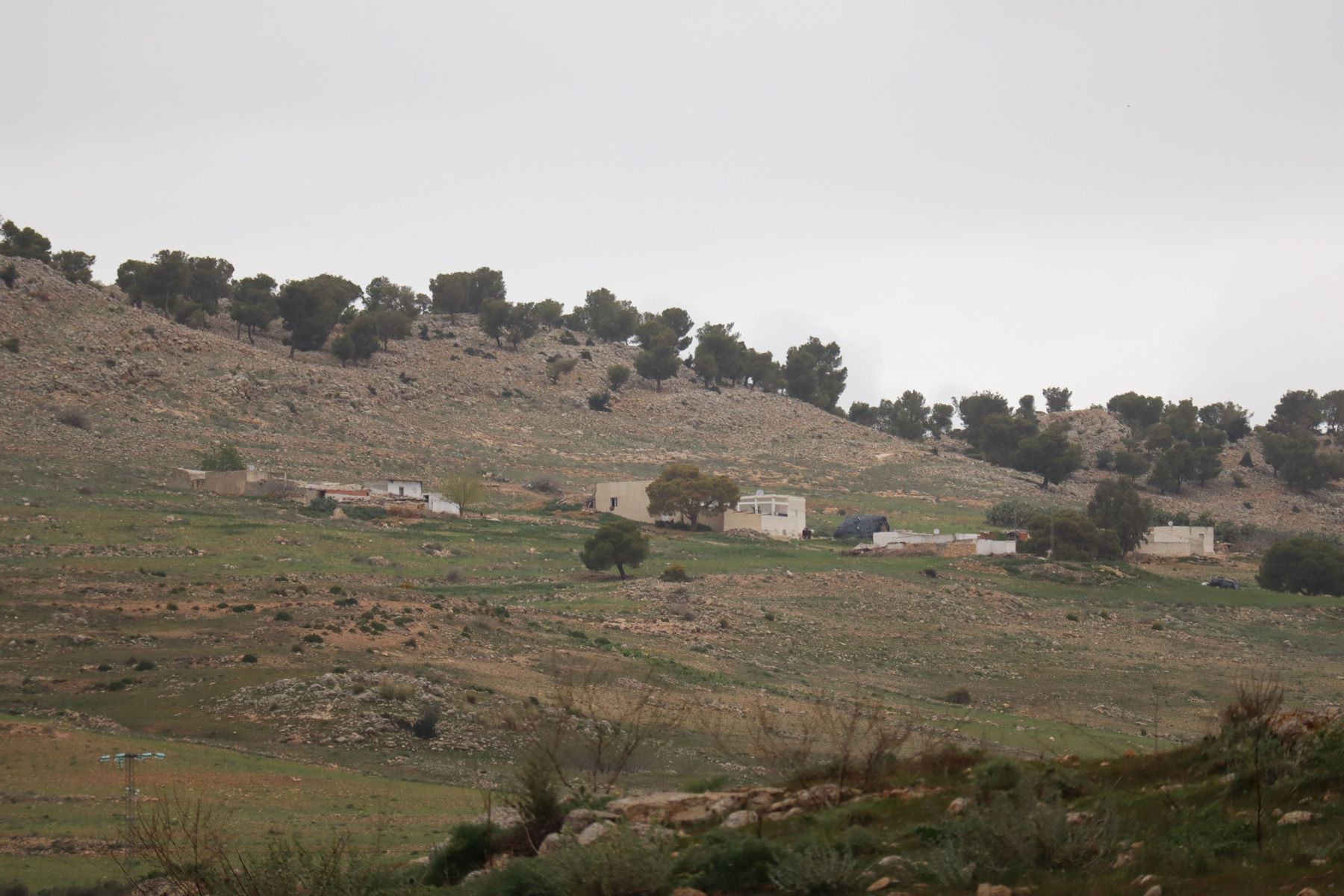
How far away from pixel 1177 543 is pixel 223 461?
58.1m

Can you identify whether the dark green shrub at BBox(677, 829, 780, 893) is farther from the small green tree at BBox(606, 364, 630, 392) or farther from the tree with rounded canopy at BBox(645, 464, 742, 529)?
the small green tree at BBox(606, 364, 630, 392)

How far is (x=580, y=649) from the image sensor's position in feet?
132

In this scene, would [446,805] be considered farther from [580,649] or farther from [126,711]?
[580,649]

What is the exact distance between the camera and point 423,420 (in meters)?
101

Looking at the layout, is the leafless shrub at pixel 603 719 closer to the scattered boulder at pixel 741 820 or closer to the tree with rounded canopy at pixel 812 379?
the scattered boulder at pixel 741 820

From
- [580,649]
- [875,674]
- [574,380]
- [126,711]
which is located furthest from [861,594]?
[574,380]

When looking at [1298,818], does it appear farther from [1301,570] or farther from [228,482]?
[1301,570]

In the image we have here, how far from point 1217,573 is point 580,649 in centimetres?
4765

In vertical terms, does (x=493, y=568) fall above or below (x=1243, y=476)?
below

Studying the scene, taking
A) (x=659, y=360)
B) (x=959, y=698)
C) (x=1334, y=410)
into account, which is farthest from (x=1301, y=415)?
(x=959, y=698)

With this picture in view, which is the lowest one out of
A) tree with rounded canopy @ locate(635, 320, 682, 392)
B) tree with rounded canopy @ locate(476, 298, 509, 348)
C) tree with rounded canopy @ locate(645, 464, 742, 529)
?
tree with rounded canopy @ locate(645, 464, 742, 529)

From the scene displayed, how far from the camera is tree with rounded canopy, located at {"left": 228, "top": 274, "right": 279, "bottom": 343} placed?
113 m

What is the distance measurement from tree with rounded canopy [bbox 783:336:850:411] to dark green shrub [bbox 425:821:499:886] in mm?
127243

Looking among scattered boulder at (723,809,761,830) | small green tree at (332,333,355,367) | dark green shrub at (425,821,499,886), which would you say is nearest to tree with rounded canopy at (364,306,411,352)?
small green tree at (332,333,355,367)
